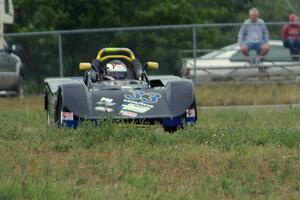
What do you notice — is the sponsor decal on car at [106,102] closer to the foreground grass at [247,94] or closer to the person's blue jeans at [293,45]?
the foreground grass at [247,94]

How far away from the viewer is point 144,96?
606 inches

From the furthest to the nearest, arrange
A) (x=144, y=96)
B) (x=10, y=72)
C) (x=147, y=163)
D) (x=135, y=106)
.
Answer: (x=10, y=72) < (x=144, y=96) < (x=135, y=106) < (x=147, y=163)

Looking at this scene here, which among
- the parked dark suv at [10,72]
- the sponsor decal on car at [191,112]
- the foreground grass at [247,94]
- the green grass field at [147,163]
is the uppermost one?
the green grass field at [147,163]

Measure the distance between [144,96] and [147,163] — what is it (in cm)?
448

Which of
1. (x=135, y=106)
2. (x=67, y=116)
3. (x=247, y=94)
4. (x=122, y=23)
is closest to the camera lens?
(x=67, y=116)

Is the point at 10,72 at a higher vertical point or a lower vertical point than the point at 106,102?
lower

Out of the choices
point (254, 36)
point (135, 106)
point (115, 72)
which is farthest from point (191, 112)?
point (254, 36)

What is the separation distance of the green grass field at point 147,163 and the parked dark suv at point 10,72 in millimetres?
10004

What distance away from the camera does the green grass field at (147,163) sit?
378 inches

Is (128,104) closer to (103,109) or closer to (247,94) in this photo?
(103,109)

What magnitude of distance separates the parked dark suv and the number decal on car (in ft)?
29.5

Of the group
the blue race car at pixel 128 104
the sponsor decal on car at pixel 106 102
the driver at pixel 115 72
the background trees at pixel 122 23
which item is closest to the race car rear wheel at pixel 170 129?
the blue race car at pixel 128 104

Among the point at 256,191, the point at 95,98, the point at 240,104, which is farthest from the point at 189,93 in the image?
the point at 240,104

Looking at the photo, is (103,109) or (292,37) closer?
(103,109)
